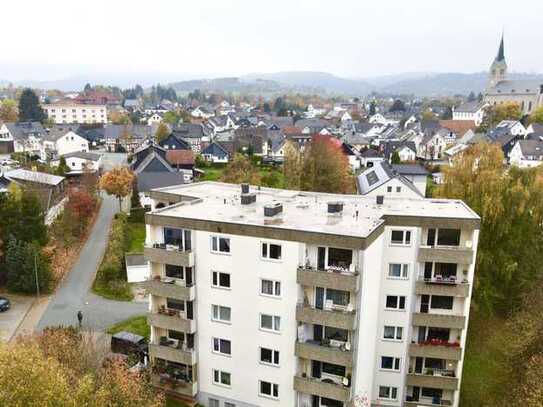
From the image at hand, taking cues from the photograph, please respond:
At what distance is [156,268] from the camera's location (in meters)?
27.8

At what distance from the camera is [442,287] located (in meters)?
27.4

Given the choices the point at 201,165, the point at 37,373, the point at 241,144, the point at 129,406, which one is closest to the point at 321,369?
the point at 129,406

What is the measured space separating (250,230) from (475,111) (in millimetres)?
171700

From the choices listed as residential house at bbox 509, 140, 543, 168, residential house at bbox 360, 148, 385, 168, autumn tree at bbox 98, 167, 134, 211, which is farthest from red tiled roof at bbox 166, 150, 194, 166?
residential house at bbox 509, 140, 543, 168

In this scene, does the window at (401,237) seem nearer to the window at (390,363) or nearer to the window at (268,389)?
the window at (390,363)

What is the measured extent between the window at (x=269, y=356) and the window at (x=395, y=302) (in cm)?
740

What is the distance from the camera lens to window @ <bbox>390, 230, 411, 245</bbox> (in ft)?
89.0

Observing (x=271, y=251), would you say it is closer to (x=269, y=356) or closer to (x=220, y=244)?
(x=220, y=244)

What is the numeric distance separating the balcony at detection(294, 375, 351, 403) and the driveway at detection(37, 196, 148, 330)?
17451mm

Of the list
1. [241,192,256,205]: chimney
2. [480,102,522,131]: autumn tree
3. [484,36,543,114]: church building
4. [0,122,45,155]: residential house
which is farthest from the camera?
[484,36,543,114]: church building

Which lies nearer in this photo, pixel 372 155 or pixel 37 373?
pixel 37 373

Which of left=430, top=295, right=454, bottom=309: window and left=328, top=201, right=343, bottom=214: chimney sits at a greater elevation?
left=328, top=201, right=343, bottom=214: chimney

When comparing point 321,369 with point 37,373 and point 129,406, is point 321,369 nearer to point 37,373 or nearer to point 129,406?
point 129,406

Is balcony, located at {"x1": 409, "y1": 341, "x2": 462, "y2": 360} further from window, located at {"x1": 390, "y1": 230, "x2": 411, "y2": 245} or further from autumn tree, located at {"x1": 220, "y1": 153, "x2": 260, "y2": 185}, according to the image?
autumn tree, located at {"x1": 220, "y1": 153, "x2": 260, "y2": 185}
